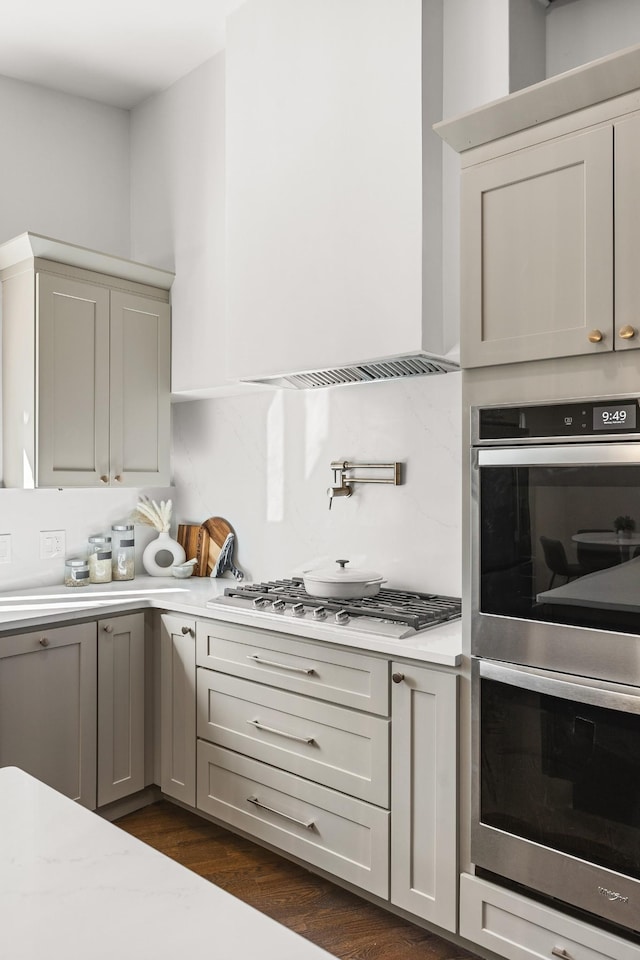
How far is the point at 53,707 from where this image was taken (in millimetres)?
2660

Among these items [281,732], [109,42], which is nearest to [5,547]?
[281,732]

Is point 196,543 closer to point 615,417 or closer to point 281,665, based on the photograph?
point 281,665

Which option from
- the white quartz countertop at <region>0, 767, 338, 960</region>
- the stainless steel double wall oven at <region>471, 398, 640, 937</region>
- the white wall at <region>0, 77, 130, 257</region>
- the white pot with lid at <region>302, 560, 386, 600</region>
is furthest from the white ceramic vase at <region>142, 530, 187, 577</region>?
the white quartz countertop at <region>0, 767, 338, 960</region>

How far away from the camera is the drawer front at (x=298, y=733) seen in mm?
2174

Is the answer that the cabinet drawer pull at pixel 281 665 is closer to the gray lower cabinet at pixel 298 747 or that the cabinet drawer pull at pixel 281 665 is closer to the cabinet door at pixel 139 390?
the gray lower cabinet at pixel 298 747

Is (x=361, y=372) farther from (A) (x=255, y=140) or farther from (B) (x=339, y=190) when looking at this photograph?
(A) (x=255, y=140)

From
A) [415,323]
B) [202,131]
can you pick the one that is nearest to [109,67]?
[202,131]

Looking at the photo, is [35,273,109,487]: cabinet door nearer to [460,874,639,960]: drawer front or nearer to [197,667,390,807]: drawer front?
[197,667,390,807]: drawer front

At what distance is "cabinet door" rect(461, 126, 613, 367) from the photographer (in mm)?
1711

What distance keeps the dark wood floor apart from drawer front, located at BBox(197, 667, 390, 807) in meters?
0.37

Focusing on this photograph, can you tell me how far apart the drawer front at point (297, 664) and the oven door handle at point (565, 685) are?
36 cm

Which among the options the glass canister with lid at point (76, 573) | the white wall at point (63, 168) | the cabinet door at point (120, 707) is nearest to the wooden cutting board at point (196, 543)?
the glass canister with lid at point (76, 573)

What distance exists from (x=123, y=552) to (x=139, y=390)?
29.8 inches

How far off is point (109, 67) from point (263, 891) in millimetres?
3332
